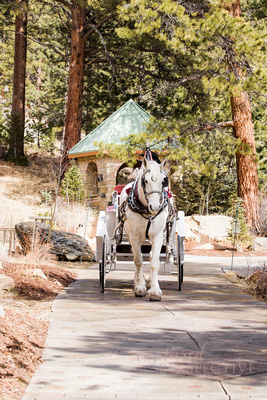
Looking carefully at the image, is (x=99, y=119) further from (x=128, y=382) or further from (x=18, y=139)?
(x=128, y=382)

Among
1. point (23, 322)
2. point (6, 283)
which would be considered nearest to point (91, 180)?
point (6, 283)

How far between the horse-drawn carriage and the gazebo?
15723mm

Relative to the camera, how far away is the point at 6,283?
25.7ft

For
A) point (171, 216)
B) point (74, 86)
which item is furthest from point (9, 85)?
point (171, 216)

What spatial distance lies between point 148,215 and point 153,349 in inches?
122

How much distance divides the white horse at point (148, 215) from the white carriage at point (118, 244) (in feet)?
1.75

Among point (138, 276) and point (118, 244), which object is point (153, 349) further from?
point (118, 244)

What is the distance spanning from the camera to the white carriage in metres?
8.60

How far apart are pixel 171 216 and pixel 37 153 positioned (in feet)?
91.9

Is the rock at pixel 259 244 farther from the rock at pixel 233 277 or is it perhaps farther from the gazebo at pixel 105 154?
the gazebo at pixel 105 154

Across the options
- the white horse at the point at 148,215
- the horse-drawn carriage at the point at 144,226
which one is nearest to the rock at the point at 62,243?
the horse-drawn carriage at the point at 144,226

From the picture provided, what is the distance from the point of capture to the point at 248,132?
19828mm

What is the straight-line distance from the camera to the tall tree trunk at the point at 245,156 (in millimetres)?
19828

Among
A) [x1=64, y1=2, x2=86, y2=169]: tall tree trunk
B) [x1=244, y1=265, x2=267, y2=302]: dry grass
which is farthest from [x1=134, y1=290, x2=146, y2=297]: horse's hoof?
[x1=64, y1=2, x2=86, y2=169]: tall tree trunk
